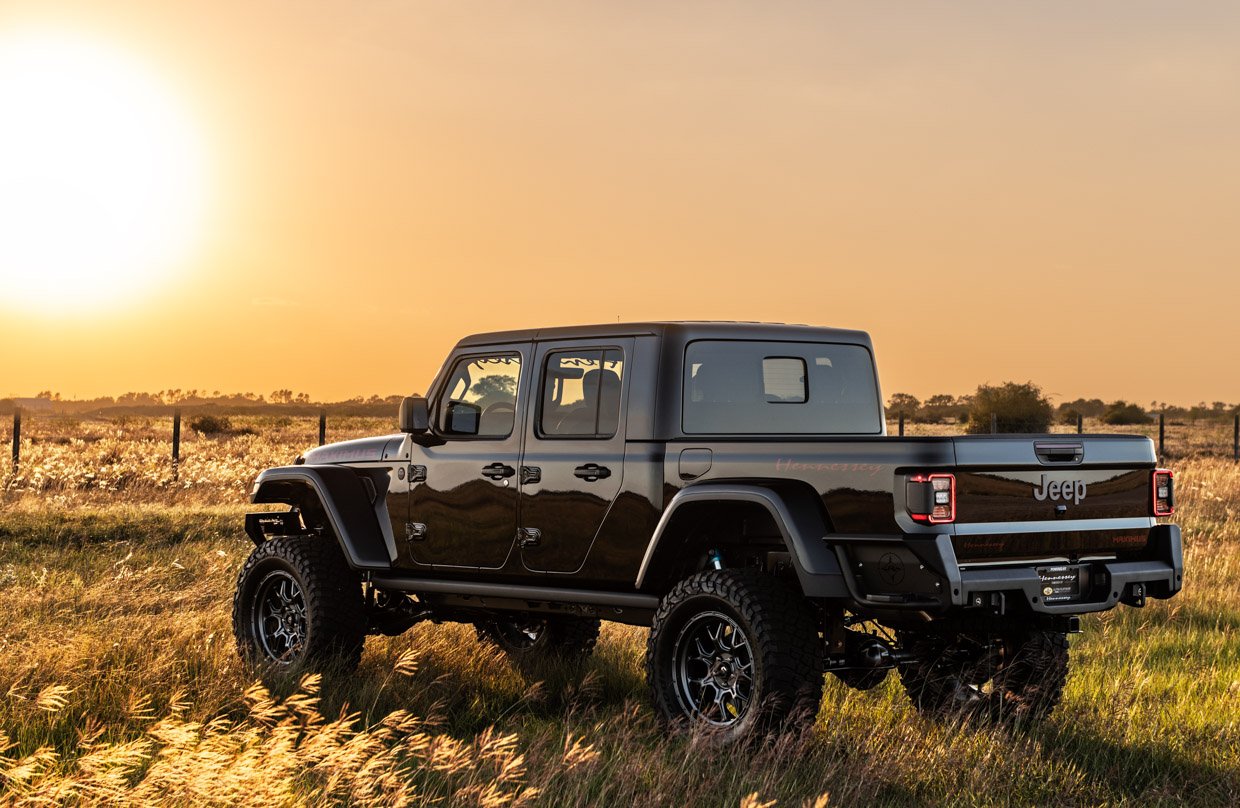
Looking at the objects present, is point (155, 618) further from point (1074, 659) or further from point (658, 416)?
point (1074, 659)

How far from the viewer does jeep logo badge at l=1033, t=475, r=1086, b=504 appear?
6719mm

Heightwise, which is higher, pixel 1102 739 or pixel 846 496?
pixel 846 496

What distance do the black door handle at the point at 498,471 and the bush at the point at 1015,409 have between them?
37.6m

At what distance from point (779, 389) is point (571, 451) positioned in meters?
1.29

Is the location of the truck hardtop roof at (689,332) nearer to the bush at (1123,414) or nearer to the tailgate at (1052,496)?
the tailgate at (1052,496)

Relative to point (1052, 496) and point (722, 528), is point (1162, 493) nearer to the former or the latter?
point (1052, 496)

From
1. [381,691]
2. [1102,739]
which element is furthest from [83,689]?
[1102,739]

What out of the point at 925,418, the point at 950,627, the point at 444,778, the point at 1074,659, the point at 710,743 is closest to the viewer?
the point at 444,778

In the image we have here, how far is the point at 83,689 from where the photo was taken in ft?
25.7

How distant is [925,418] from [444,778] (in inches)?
2452

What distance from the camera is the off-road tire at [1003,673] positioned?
771cm

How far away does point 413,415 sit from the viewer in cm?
840

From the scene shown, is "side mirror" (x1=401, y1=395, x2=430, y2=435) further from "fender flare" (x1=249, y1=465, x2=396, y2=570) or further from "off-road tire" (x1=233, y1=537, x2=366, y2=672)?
"off-road tire" (x1=233, y1=537, x2=366, y2=672)

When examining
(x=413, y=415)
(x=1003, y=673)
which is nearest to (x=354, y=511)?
(x=413, y=415)
